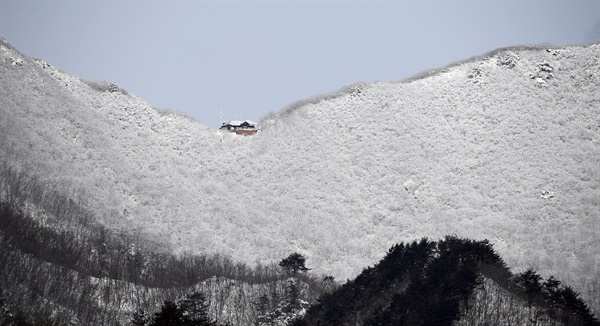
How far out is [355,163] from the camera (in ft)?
371

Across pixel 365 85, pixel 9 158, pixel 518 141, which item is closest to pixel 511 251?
pixel 518 141

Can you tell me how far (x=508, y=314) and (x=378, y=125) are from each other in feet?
230

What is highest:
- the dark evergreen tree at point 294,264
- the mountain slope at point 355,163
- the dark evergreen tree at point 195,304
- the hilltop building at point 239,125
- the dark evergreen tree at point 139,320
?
the hilltop building at point 239,125

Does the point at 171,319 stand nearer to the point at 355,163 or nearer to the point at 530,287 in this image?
the point at 530,287

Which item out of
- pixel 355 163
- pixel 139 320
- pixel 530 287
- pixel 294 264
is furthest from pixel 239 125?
pixel 139 320

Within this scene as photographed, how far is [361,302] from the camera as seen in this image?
6169 cm

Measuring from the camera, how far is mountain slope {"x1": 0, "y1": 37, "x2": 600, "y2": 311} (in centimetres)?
9344

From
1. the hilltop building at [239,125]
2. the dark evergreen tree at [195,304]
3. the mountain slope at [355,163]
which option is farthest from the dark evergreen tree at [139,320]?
the hilltop building at [239,125]

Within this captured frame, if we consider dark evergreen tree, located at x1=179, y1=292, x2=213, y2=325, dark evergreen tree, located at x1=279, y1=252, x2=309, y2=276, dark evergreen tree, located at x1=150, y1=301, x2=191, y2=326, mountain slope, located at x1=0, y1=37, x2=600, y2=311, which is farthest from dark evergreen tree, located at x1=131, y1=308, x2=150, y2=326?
mountain slope, located at x1=0, y1=37, x2=600, y2=311

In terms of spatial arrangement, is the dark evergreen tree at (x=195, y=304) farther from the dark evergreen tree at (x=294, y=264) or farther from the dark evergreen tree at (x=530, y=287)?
the dark evergreen tree at (x=530, y=287)

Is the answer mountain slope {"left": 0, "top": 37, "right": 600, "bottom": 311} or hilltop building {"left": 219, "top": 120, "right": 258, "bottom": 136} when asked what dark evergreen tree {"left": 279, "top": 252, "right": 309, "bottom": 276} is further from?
hilltop building {"left": 219, "top": 120, "right": 258, "bottom": 136}

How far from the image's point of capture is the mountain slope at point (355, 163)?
93.4 meters

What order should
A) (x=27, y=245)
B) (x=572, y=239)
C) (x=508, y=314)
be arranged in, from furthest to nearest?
(x=572, y=239) → (x=27, y=245) → (x=508, y=314)

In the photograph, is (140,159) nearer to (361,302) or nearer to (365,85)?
(365,85)
